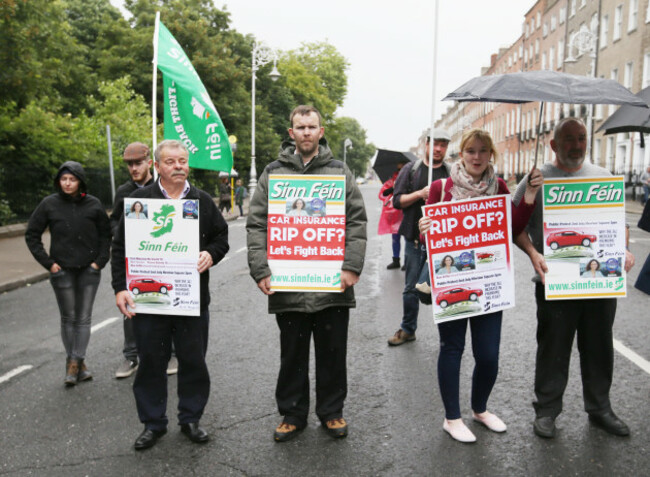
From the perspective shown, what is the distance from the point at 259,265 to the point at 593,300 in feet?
7.01

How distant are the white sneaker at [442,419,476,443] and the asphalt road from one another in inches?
1.8

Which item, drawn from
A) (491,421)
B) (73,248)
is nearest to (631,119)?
(491,421)

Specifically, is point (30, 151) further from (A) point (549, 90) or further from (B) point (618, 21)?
(B) point (618, 21)

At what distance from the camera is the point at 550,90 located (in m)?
3.28

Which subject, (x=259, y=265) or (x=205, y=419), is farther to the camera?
(x=205, y=419)

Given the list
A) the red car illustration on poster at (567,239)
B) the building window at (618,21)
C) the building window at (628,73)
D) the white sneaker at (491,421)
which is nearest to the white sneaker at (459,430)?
the white sneaker at (491,421)

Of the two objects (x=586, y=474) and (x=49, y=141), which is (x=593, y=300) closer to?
(x=586, y=474)

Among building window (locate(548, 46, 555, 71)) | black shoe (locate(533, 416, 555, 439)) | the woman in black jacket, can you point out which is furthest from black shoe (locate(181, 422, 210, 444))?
building window (locate(548, 46, 555, 71))

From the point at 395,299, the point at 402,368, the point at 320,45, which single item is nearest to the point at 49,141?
the point at 395,299

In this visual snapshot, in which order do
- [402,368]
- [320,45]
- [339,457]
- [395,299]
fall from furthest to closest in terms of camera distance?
[320,45], [395,299], [402,368], [339,457]

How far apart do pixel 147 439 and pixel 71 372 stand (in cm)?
159

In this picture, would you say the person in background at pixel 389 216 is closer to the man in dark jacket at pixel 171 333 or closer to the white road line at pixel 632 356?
the white road line at pixel 632 356

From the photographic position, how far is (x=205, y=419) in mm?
4098

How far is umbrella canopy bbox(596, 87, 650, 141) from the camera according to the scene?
13.7 ft
